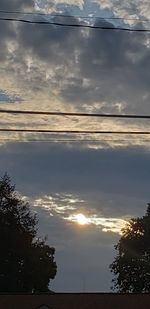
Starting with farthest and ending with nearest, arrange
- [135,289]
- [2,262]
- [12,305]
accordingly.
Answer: [135,289] → [2,262] → [12,305]

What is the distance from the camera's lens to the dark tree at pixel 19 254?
6822 centimetres

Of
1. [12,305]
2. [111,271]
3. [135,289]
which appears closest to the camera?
[12,305]

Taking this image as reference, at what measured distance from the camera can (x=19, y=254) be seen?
7031cm

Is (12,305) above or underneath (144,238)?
underneath

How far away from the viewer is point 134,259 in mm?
77500

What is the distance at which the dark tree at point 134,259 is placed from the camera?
76.4m

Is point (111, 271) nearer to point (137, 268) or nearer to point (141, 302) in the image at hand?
point (137, 268)

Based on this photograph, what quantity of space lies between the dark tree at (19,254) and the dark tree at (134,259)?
984 cm

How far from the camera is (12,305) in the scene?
39.0 metres

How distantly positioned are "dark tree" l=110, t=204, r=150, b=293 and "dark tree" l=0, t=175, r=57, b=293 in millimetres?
9835

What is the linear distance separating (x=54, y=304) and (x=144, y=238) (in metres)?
43.0

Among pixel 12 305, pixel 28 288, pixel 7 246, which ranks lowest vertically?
pixel 12 305

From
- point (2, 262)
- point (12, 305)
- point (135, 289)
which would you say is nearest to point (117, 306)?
point (12, 305)

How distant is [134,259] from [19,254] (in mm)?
16492
